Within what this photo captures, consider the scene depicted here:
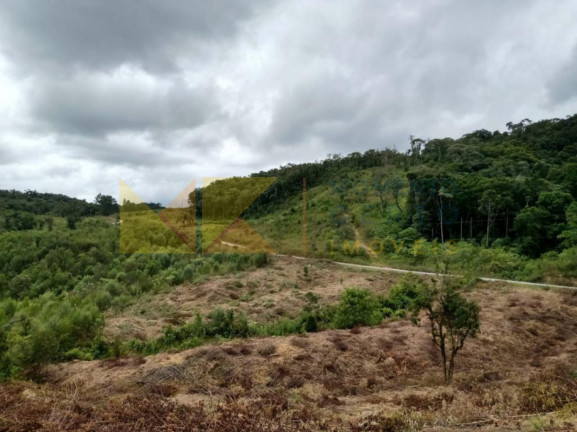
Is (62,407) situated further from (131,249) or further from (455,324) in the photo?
(131,249)

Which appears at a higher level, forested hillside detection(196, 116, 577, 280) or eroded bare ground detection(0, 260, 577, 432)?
forested hillside detection(196, 116, 577, 280)

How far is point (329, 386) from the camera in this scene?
954 centimetres

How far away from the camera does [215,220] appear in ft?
164

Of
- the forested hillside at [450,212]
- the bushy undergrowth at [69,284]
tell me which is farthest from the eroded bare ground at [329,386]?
the forested hillside at [450,212]

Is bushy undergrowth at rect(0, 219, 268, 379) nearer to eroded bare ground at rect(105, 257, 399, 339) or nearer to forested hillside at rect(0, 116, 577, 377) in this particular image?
forested hillside at rect(0, 116, 577, 377)

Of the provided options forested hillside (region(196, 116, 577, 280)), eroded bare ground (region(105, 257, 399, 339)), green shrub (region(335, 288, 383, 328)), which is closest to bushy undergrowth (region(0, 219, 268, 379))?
eroded bare ground (region(105, 257, 399, 339))

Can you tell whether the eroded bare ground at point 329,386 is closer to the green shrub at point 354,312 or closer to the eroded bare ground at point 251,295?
the green shrub at point 354,312

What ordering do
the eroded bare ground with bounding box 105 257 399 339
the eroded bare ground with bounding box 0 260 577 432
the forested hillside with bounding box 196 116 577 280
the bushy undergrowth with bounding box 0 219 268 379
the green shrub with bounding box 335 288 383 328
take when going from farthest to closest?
1. the forested hillside with bounding box 196 116 577 280
2. the eroded bare ground with bounding box 105 257 399 339
3. the green shrub with bounding box 335 288 383 328
4. the bushy undergrowth with bounding box 0 219 268 379
5. the eroded bare ground with bounding box 0 260 577 432

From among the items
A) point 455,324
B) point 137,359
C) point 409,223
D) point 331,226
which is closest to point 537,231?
point 409,223

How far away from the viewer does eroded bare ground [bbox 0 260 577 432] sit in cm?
612

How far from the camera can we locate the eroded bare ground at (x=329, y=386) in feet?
20.1

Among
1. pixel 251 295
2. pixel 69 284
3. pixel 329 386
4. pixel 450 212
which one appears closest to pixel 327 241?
pixel 450 212

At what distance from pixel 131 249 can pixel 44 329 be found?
2660 cm

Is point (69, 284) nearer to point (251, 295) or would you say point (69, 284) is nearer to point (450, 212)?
point (251, 295)
